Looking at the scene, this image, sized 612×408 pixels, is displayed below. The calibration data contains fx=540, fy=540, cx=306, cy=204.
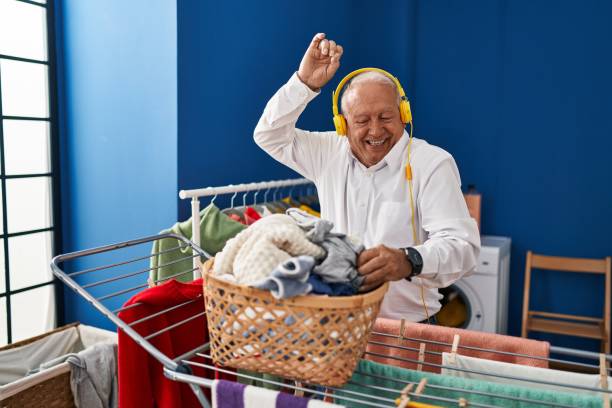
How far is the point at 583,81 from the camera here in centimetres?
351

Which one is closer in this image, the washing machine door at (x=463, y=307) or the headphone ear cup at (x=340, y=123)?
the headphone ear cup at (x=340, y=123)

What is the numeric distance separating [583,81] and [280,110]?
2763 mm

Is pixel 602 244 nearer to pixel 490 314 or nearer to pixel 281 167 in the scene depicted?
pixel 490 314

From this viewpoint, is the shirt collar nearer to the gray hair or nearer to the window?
the gray hair

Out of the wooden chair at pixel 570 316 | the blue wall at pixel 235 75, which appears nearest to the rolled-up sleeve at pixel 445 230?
the blue wall at pixel 235 75

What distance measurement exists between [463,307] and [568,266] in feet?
2.47

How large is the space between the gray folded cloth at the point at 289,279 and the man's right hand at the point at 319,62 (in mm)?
732

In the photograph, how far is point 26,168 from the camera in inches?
102

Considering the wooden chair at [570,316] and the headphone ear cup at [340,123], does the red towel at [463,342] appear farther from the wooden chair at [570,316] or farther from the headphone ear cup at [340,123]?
the wooden chair at [570,316]

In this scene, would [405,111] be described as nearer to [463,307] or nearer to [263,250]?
[263,250]

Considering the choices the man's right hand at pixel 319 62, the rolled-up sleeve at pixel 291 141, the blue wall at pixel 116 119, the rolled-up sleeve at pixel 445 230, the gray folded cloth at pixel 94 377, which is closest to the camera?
the rolled-up sleeve at pixel 445 230

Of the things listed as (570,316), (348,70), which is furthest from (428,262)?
(348,70)

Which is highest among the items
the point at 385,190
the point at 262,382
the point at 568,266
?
the point at 385,190

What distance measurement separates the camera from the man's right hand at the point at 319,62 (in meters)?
1.34
